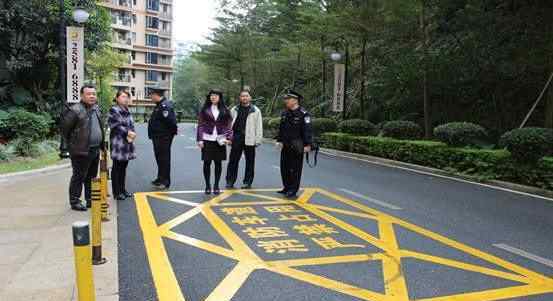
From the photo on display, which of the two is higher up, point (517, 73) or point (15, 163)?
point (517, 73)

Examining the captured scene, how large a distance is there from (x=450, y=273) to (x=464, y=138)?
9055mm

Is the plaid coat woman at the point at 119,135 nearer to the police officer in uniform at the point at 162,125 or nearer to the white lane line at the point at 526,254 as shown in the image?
the police officer in uniform at the point at 162,125

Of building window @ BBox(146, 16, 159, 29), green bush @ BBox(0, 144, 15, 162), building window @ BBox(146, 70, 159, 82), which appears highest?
building window @ BBox(146, 16, 159, 29)

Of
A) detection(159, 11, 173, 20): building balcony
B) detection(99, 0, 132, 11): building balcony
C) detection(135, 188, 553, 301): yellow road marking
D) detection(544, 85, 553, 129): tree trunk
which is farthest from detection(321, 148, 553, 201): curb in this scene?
detection(159, 11, 173, 20): building balcony

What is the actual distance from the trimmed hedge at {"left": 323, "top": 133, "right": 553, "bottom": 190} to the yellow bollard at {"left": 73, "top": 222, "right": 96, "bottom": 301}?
9240 mm

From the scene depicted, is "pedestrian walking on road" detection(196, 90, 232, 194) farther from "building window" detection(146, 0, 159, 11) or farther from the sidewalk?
"building window" detection(146, 0, 159, 11)

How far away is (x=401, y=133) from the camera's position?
53.1 ft

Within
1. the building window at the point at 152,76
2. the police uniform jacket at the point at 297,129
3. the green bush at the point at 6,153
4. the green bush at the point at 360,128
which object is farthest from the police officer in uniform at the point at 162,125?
the building window at the point at 152,76

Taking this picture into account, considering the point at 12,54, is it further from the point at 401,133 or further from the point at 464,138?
the point at 464,138

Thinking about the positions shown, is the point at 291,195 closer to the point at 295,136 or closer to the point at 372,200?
the point at 295,136

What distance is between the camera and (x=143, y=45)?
73.6 m

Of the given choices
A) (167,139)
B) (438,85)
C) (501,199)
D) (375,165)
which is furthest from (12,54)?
(501,199)

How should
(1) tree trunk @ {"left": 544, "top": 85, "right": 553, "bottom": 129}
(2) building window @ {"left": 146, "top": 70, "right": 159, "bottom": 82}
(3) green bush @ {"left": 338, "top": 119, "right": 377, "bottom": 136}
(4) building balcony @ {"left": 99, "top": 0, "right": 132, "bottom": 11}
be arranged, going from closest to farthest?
(1) tree trunk @ {"left": 544, "top": 85, "right": 553, "bottom": 129}, (3) green bush @ {"left": 338, "top": 119, "right": 377, "bottom": 136}, (4) building balcony @ {"left": 99, "top": 0, "right": 132, "bottom": 11}, (2) building window @ {"left": 146, "top": 70, "right": 159, "bottom": 82}

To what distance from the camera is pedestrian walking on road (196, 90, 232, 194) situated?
8438mm
